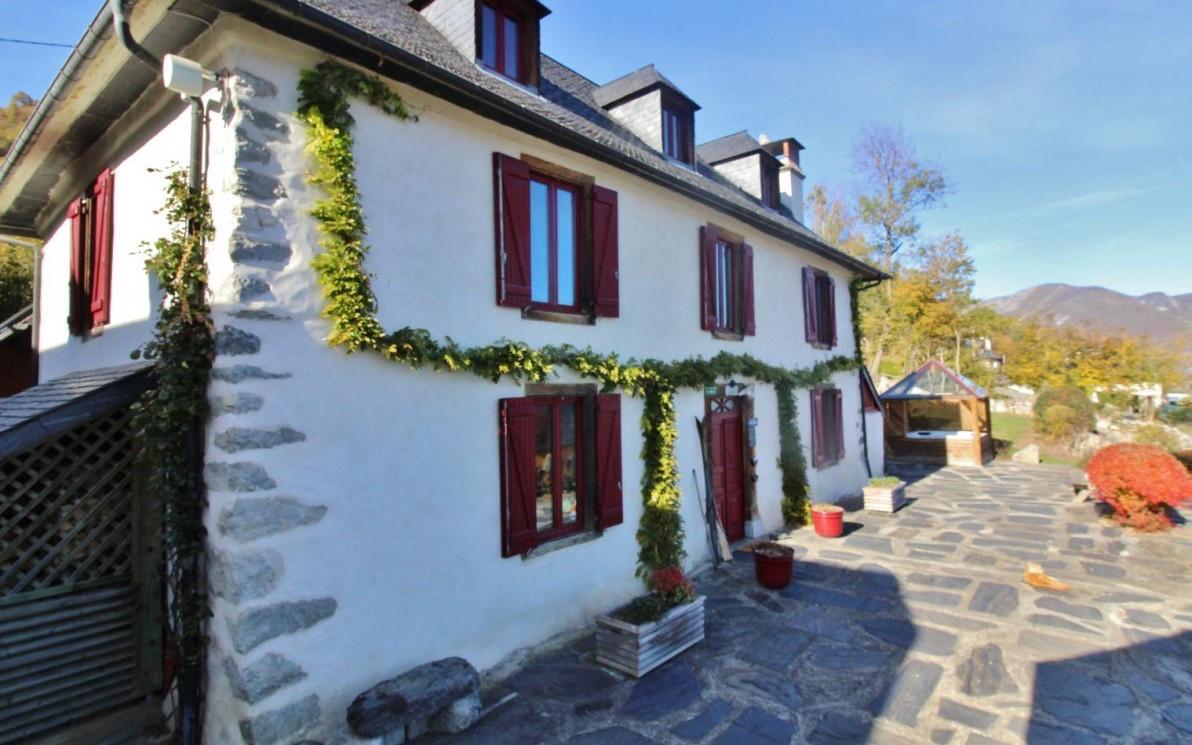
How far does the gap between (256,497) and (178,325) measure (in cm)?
124

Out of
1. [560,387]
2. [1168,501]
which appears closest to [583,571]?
[560,387]

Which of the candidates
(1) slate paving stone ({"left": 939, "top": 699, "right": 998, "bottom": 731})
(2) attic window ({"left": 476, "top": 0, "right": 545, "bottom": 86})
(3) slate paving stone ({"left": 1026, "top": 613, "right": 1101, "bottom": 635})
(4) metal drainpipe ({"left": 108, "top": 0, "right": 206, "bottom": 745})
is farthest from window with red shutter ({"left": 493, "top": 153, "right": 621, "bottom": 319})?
(3) slate paving stone ({"left": 1026, "top": 613, "right": 1101, "bottom": 635})

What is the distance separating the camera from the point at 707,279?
27.9 feet

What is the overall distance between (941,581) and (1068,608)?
126 centimetres

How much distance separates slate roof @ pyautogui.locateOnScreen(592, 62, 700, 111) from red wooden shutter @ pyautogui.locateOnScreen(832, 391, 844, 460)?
661 centimetres

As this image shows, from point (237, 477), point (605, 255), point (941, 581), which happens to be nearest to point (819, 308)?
point (941, 581)

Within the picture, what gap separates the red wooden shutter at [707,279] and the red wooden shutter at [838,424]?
5.44m

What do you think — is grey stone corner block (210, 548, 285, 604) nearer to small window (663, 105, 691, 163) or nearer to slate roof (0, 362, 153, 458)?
slate roof (0, 362, 153, 458)

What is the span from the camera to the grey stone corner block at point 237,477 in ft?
12.4

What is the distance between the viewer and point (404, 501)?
468 centimetres

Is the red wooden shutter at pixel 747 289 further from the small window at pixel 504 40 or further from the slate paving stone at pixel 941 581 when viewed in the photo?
the small window at pixel 504 40

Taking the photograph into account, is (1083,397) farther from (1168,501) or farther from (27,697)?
(27,697)

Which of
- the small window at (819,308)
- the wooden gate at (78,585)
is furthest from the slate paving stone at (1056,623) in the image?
the wooden gate at (78,585)

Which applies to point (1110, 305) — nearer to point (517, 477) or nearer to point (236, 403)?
point (517, 477)
